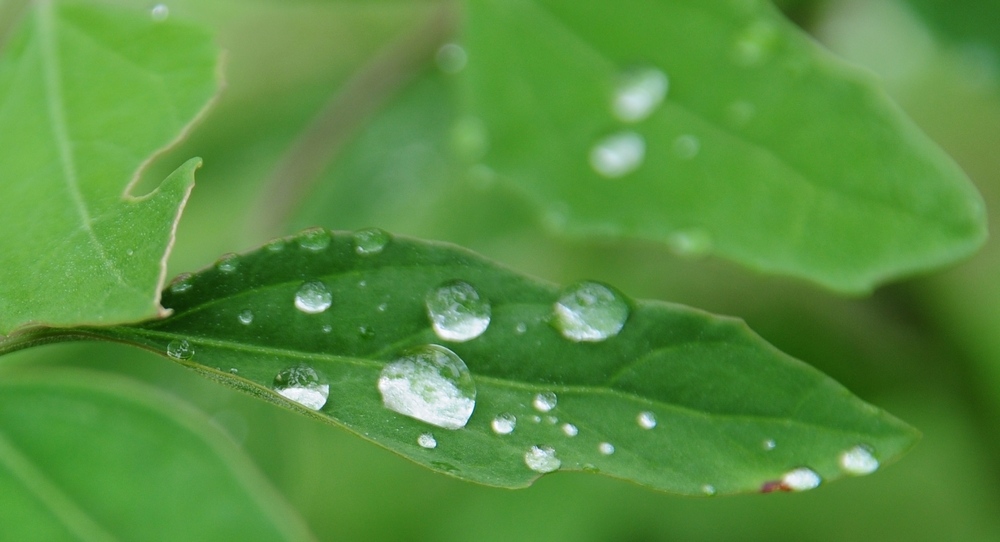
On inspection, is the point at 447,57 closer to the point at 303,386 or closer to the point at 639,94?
the point at 639,94

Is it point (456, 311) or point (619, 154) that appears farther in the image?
point (619, 154)

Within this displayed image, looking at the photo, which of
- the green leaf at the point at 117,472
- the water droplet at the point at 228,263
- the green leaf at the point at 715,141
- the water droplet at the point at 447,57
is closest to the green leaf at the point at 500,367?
the water droplet at the point at 228,263

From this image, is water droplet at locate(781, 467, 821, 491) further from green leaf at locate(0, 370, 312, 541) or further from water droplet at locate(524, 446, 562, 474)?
green leaf at locate(0, 370, 312, 541)

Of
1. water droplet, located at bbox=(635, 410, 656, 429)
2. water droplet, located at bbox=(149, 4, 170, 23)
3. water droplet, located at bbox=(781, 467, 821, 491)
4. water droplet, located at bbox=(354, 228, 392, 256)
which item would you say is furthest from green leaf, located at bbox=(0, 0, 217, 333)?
water droplet, located at bbox=(781, 467, 821, 491)

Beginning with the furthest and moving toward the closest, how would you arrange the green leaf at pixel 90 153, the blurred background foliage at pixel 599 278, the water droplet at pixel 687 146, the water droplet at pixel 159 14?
the blurred background foliage at pixel 599 278
the water droplet at pixel 687 146
the water droplet at pixel 159 14
the green leaf at pixel 90 153

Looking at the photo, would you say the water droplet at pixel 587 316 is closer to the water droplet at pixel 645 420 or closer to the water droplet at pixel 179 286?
the water droplet at pixel 645 420

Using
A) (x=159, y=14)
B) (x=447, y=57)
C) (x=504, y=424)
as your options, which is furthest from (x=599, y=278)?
(x=504, y=424)
